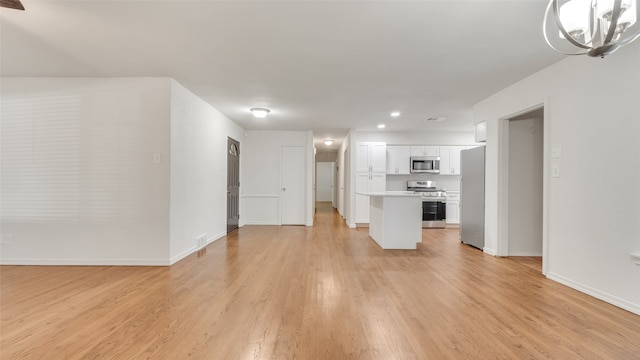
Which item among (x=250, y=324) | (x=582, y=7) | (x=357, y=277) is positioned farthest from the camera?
(x=357, y=277)

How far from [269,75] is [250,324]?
2.78 meters

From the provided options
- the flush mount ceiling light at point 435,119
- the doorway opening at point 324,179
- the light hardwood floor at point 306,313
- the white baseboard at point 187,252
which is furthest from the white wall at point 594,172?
the doorway opening at point 324,179

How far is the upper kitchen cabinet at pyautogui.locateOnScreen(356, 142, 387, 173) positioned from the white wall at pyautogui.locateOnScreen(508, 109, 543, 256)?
10.7 feet

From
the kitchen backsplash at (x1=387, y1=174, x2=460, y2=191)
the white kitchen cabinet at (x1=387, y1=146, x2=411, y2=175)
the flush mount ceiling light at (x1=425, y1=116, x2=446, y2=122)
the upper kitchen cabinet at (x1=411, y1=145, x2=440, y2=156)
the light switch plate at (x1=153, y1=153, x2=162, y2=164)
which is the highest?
the flush mount ceiling light at (x1=425, y1=116, x2=446, y2=122)

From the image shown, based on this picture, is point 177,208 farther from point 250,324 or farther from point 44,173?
point 250,324

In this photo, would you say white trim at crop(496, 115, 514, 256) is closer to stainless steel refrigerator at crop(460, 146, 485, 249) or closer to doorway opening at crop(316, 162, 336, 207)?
stainless steel refrigerator at crop(460, 146, 485, 249)

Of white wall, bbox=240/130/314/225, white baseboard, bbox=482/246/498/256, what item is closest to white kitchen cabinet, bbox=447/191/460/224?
white baseboard, bbox=482/246/498/256

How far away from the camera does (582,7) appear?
1.50 m

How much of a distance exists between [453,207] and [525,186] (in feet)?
10.2

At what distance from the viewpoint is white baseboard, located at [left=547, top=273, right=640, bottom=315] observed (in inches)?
91.9

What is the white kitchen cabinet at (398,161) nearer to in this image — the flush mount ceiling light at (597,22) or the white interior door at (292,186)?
the white interior door at (292,186)

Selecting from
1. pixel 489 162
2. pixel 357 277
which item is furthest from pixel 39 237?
pixel 489 162

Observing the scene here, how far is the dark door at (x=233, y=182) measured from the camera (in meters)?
6.02

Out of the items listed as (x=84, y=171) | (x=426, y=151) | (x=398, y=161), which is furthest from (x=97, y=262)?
(x=426, y=151)
